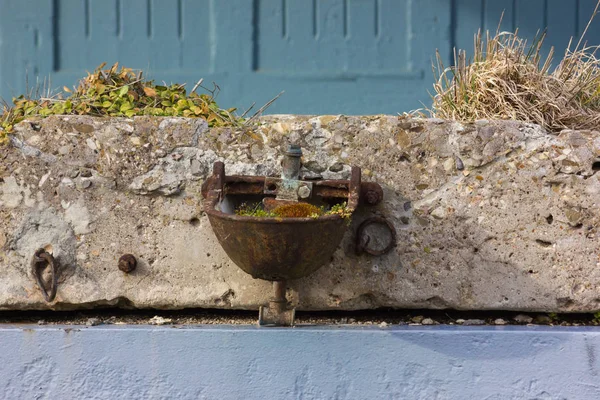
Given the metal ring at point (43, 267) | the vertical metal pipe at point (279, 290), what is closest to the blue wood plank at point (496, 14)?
the vertical metal pipe at point (279, 290)

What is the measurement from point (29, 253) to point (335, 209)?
121cm

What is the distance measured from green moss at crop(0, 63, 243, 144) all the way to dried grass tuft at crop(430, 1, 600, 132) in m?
0.97

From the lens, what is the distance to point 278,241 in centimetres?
239

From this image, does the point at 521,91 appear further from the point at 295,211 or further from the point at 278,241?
the point at 278,241

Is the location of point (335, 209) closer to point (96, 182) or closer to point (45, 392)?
point (96, 182)

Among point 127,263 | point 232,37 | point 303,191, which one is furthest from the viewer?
point 232,37

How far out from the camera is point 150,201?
9.23ft

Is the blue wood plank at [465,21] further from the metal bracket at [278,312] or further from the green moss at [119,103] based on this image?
the metal bracket at [278,312]

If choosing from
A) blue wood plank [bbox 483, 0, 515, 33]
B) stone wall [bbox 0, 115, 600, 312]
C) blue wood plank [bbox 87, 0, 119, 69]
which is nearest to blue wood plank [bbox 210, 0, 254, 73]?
blue wood plank [bbox 87, 0, 119, 69]

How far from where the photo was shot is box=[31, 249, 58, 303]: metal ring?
2764 millimetres

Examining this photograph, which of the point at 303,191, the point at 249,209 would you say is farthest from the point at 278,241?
the point at 249,209

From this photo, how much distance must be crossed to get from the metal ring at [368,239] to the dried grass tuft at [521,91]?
0.64 meters

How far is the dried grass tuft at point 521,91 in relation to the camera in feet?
9.75

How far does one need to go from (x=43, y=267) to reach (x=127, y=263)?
0.34 m
